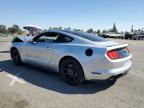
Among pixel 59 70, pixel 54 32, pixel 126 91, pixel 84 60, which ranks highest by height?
pixel 54 32

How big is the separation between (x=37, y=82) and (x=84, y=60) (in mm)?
1547

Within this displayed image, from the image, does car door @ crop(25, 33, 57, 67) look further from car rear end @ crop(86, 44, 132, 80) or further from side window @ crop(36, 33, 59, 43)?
car rear end @ crop(86, 44, 132, 80)

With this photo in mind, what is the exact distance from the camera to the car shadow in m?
5.27

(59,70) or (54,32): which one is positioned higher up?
(54,32)

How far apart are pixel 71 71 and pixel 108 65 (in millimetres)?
1080

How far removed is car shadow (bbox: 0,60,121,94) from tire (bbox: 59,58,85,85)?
0.51 feet

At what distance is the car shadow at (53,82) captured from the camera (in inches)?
207

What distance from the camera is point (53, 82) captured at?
19.5 ft

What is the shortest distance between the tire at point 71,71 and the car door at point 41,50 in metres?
0.60

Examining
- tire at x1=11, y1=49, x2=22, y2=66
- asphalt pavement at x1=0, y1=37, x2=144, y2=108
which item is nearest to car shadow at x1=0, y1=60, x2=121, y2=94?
asphalt pavement at x1=0, y1=37, x2=144, y2=108

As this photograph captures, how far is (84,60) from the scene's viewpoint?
5.26 m

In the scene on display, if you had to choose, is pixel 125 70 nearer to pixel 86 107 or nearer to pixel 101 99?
pixel 101 99

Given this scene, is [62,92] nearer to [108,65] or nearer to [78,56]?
[78,56]

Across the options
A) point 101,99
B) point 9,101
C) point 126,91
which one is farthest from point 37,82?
point 126,91
